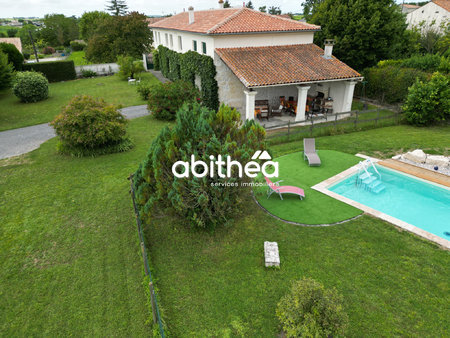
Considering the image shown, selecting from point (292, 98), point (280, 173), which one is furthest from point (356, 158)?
point (292, 98)

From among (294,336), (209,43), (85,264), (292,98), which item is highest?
(209,43)

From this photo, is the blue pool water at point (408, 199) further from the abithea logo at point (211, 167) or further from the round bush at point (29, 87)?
the round bush at point (29, 87)

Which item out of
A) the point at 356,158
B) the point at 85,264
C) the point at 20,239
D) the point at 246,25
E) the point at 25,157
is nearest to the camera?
the point at 85,264

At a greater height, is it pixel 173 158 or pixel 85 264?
pixel 173 158

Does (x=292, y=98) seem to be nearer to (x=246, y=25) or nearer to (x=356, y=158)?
(x=246, y=25)

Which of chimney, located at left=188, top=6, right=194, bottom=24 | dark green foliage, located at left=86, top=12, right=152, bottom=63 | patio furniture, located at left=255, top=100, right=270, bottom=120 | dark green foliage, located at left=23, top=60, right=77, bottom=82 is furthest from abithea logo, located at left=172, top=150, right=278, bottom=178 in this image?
dark green foliage, located at left=86, top=12, right=152, bottom=63

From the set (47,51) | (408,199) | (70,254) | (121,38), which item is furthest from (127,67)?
(47,51)

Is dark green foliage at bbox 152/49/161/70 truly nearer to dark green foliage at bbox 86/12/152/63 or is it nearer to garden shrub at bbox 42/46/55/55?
dark green foliage at bbox 86/12/152/63
